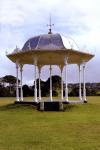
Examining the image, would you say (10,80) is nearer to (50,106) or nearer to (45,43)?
(45,43)

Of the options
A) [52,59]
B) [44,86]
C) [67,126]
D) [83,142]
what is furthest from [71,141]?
[44,86]

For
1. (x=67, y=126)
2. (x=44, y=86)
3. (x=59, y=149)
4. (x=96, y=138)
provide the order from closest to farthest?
(x=59, y=149)
(x=96, y=138)
(x=67, y=126)
(x=44, y=86)

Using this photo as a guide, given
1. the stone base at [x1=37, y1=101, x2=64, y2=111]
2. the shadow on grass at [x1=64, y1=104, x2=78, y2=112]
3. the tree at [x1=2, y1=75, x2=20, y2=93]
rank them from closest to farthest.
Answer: the shadow on grass at [x1=64, y1=104, x2=78, y2=112]
the stone base at [x1=37, y1=101, x2=64, y2=111]
the tree at [x1=2, y1=75, x2=20, y2=93]

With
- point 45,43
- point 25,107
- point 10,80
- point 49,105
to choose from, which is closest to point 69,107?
point 49,105

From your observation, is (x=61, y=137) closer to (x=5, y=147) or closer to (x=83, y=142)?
(x=83, y=142)

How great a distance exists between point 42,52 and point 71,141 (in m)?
25.9

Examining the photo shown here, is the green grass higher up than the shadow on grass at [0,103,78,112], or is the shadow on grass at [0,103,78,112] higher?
the shadow on grass at [0,103,78,112]

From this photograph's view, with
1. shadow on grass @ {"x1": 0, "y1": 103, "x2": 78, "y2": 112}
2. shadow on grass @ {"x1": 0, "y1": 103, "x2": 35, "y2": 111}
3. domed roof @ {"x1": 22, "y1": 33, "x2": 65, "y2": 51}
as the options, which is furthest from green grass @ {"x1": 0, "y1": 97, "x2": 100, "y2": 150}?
domed roof @ {"x1": 22, "y1": 33, "x2": 65, "y2": 51}

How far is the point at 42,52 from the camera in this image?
45375 mm

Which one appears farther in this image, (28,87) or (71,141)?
(28,87)

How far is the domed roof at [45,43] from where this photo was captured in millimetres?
45531

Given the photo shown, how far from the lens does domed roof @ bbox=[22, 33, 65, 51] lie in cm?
4553

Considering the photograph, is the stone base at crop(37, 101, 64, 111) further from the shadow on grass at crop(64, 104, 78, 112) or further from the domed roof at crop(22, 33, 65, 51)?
the domed roof at crop(22, 33, 65, 51)

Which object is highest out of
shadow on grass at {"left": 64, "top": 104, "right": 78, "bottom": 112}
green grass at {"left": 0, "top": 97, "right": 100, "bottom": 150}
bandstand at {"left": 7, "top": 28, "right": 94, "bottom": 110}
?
bandstand at {"left": 7, "top": 28, "right": 94, "bottom": 110}
